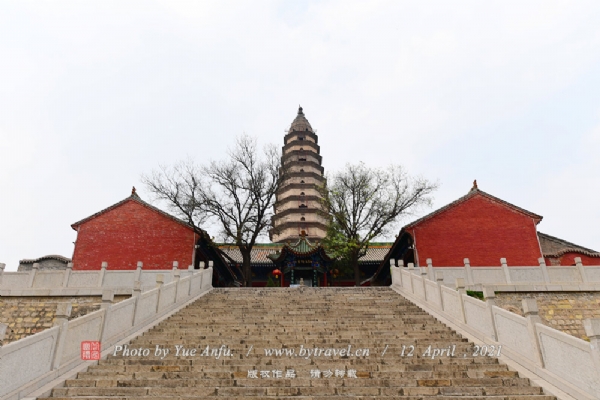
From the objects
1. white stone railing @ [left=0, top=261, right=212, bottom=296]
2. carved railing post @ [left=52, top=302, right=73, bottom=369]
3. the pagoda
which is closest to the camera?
carved railing post @ [left=52, top=302, right=73, bottom=369]

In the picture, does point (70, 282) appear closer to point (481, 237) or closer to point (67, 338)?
point (67, 338)

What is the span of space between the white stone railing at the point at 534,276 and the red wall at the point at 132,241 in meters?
10.6

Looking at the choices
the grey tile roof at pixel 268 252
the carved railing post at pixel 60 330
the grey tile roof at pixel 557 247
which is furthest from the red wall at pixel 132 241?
the grey tile roof at pixel 557 247

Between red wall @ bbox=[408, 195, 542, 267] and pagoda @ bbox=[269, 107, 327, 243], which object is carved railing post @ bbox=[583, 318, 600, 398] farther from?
pagoda @ bbox=[269, 107, 327, 243]

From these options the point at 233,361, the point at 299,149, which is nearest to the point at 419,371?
the point at 233,361

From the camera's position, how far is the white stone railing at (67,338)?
16.6ft

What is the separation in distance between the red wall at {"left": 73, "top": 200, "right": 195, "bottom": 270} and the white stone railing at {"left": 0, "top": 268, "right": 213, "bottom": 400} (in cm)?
796

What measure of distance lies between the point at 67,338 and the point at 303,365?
3762mm

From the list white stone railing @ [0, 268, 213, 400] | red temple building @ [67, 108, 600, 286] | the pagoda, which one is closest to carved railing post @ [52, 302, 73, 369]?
white stone railing @ [0, 268, 213, 400]

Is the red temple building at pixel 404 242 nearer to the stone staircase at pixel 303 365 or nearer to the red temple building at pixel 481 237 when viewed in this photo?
the red temple building at pixel 481 237

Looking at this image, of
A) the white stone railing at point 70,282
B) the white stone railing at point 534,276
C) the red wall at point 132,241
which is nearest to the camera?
the white stone railing at point 534,276

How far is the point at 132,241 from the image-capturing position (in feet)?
57.5

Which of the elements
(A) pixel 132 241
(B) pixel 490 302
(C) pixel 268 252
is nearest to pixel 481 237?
(B) pixel 490 302

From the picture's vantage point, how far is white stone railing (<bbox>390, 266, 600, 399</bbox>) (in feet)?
15.6
